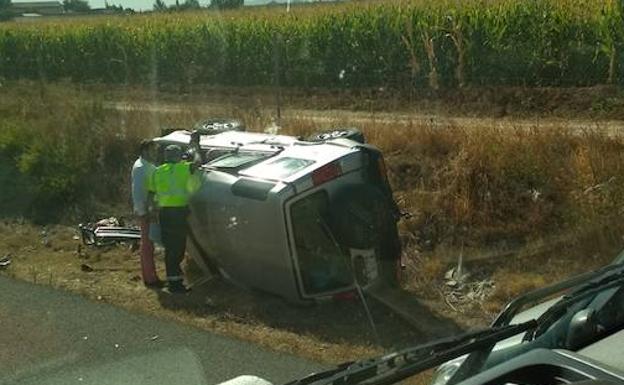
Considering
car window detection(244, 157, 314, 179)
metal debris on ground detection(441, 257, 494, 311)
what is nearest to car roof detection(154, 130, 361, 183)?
car window detection(244, 157, 314, 179)

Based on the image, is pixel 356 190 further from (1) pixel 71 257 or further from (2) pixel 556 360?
(2) pixel 556 360

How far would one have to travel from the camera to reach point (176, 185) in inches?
352

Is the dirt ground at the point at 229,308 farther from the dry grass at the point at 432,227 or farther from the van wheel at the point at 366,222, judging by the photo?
the van wheel at the point at 366,222

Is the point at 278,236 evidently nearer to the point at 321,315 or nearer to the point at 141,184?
the point at 321,315

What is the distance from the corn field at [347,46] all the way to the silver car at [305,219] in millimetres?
11101

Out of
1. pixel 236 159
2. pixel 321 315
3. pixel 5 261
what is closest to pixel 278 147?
pixel 236 159

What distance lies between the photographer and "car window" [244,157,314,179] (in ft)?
26.8

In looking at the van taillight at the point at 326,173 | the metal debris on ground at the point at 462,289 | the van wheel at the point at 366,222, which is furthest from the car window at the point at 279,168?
the metal debris on ground at the point at 462,289

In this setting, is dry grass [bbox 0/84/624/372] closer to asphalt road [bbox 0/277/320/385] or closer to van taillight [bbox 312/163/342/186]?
asphalt road [bbox 0/277/320/385]

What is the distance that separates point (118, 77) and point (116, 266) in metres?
22.3

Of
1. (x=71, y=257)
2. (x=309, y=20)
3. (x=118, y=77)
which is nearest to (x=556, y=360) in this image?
(x=71, y=257)

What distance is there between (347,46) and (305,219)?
1968 centimetres

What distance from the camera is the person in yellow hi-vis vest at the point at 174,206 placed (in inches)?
352

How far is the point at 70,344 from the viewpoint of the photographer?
718 cm
